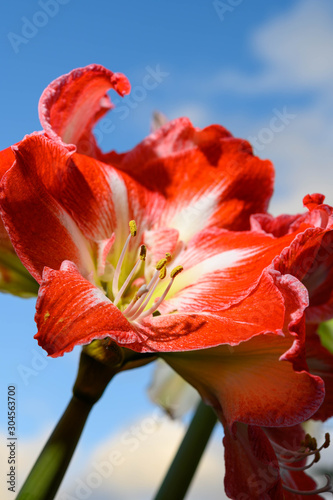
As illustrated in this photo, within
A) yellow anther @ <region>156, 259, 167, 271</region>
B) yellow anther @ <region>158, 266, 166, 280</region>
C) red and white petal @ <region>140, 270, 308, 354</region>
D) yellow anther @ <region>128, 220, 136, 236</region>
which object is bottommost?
red and white petal @ <region>140, 270, 308, 354</region>

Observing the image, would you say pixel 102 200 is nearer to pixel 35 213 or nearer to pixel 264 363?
pixel 35 213

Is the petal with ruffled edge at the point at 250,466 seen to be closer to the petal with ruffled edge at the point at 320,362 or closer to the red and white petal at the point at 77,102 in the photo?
the petal with ruffled edge at the point at 320,362

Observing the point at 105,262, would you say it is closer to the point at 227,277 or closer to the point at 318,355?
the point at 227,277

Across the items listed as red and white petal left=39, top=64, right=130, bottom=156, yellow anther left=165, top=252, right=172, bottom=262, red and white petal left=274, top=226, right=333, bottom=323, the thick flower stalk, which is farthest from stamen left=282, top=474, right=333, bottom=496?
red and white petal left=39, top=64, right=130, bottom=156

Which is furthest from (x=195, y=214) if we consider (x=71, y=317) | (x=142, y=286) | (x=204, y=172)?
(x=71, y=317)

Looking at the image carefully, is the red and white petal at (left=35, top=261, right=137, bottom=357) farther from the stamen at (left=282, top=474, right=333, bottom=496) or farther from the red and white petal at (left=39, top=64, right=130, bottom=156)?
the stamen at (left=282, top=474, right=333, bottom=496)

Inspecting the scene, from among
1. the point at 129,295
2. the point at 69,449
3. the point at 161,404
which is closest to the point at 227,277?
the point at 129,295
